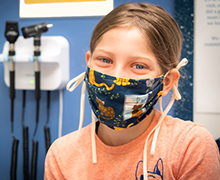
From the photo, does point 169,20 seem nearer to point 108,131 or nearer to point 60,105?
point 108,131

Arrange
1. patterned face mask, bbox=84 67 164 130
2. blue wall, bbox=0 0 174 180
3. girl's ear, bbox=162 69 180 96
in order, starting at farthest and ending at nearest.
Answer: blue wall, bbox=0 0 174 180 → girl's ear, bbox=162 69 180 96 → patterned face mask, bbox=84 67 164 130

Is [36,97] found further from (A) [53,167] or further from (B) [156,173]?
(B) [156,173]

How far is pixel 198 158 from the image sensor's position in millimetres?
814

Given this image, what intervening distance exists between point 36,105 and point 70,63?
0.33 m

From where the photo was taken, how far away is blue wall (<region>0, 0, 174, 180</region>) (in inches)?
61.6

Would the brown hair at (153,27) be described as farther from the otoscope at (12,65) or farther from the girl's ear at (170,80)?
the otoscope at (12,65)

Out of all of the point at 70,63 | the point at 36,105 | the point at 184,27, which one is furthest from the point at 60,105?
the point at 184,27

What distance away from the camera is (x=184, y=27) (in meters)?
1.43

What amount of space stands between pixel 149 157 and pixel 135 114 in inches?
6.1

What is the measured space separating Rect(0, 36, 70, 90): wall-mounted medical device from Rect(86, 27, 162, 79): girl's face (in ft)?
2.22

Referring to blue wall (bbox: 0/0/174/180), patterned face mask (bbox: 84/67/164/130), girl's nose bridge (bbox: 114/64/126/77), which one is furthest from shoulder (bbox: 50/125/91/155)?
blue wall (bbox: 0/0/174/180)

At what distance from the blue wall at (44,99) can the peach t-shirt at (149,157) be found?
613 millimetres

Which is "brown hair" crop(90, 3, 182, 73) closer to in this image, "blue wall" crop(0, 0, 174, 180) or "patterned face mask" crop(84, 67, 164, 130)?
"patterned face mask" crop(84, 67, 164, 130)

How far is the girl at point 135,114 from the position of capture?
812 mm
